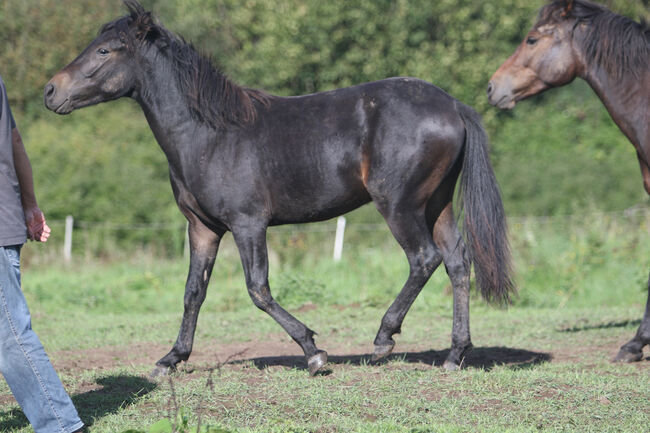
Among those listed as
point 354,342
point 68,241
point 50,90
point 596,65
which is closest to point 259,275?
point 50,90

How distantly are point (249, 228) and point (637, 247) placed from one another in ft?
27.6

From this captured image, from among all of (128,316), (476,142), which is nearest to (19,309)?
(476,142)

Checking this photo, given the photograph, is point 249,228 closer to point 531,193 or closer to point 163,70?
point 163,70

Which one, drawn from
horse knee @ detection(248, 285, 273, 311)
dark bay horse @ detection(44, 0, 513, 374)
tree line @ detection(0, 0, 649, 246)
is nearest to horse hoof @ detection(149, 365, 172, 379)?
dark bay horse @ detection(44, 0, 513, 374)

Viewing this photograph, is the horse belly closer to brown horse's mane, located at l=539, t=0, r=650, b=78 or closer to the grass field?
the grass field

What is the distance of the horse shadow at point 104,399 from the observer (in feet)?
14.1

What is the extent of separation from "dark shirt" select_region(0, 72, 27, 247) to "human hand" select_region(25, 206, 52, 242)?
0.25m

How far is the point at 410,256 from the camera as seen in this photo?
548cm

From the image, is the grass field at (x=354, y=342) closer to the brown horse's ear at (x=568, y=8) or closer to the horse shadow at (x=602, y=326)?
the horse shadow at (x=602, y=326)

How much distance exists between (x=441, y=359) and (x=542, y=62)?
2690 millimetres

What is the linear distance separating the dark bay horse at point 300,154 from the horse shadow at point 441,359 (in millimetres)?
494

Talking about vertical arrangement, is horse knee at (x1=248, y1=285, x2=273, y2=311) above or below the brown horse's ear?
below

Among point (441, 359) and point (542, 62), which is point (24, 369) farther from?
point (542, 62)

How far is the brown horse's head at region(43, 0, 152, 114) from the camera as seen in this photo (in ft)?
17.7
